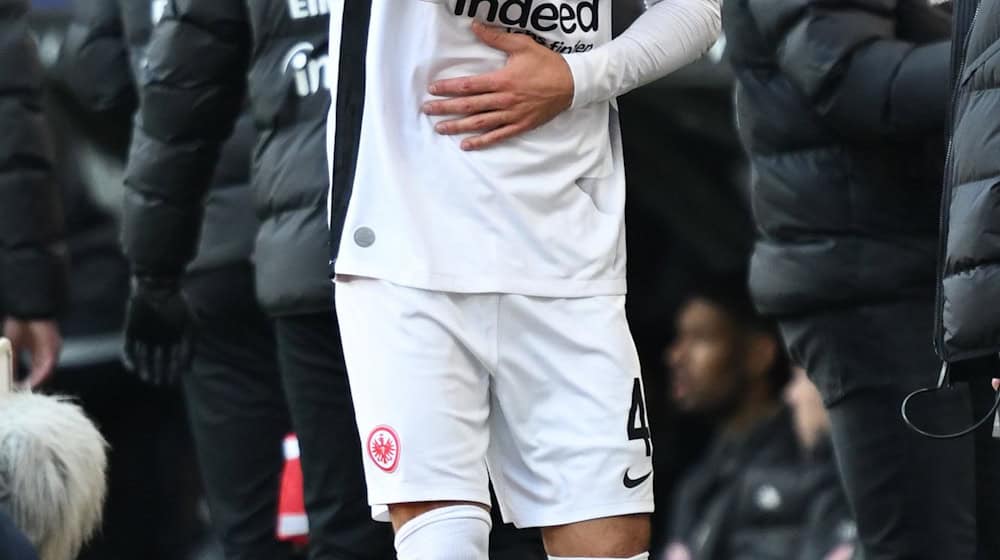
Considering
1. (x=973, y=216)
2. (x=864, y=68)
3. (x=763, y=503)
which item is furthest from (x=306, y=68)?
(x=763, y=503)

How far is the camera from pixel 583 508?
10.7ft

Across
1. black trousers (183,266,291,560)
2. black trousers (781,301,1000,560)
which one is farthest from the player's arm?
black trousers (183,266,291,560)

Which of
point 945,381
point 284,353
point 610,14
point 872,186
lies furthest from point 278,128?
point 945,381

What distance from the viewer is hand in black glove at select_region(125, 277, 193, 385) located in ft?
15.5

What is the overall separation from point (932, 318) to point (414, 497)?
4.08 feet

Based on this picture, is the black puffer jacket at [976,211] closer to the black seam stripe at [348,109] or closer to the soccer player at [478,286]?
the soccer player at [478,286]

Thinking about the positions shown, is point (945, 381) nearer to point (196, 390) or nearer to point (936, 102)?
point (936, 102)

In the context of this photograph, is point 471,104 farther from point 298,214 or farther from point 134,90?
point 134,90

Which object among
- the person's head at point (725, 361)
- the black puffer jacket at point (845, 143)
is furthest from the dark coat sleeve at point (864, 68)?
the person's head at point (725, 361)

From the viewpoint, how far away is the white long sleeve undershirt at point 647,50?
3.34 meters

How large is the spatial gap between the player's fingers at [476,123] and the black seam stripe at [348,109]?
134mm

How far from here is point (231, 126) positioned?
14.8 feet

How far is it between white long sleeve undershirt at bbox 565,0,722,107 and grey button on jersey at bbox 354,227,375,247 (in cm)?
37

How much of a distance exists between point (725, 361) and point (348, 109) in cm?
390
